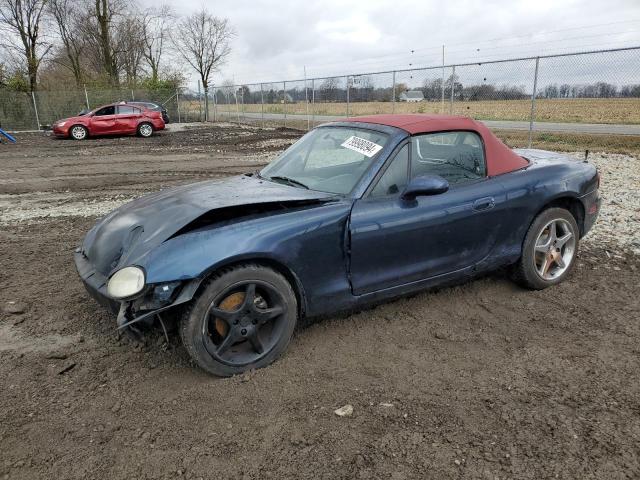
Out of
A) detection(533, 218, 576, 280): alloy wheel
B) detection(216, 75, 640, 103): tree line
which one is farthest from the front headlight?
detection(216, 75, 640, 103): tree line

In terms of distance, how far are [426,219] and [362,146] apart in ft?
2.40

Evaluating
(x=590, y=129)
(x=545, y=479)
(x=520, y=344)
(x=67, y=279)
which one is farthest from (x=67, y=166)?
(x=590, y=129)

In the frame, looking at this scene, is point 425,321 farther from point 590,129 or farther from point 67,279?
point 590,129

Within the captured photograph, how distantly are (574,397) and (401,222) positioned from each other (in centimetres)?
145

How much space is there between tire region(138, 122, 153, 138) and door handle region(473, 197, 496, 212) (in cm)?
2031

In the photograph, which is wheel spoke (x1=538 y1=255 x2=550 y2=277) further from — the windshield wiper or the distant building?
the distant building

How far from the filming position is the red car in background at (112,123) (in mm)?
20203

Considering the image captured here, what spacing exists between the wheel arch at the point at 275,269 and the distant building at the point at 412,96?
14.3m

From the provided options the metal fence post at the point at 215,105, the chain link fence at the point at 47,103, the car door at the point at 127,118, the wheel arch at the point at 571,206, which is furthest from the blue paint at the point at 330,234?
the metal fence post at the point at 215,105

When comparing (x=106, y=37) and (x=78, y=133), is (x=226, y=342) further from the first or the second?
(x=106, y=37)

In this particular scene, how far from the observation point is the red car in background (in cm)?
2020

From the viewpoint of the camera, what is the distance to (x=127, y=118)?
21078 millimetres

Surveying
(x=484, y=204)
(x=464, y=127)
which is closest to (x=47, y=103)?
(x=464, y=127)

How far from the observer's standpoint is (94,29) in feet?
112
